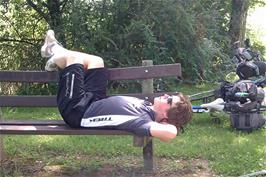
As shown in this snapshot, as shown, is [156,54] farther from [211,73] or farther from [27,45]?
[27,45]

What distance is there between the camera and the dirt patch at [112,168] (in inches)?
207

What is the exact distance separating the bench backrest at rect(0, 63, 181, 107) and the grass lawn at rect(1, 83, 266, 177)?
65cm

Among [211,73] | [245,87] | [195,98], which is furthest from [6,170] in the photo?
[211,73]

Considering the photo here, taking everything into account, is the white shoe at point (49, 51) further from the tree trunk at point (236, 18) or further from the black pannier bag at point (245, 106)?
the tree trunk at point (236, 18)

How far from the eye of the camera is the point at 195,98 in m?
8.22

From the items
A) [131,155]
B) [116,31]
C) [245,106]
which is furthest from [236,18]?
[131,155]

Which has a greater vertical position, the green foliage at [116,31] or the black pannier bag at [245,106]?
the green foliage at [116,31]

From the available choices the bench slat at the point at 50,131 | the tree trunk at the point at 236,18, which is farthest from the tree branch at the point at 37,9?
the bench slat at the point at 50,131

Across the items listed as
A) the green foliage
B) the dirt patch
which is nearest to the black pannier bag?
the dirt patch

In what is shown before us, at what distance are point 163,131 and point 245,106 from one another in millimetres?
2723

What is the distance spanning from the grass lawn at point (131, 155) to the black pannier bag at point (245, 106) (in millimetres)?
135

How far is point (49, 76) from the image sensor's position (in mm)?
5430

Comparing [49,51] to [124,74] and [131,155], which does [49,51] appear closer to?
[124,74]

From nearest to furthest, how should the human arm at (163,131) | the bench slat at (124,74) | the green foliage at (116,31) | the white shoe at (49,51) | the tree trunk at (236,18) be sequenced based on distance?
the human arm at (163,131) < the white shoe at (49,51) < the bench slat at (124,74) < the green foliage at (116,31) < the tree trunk at (236,18)
